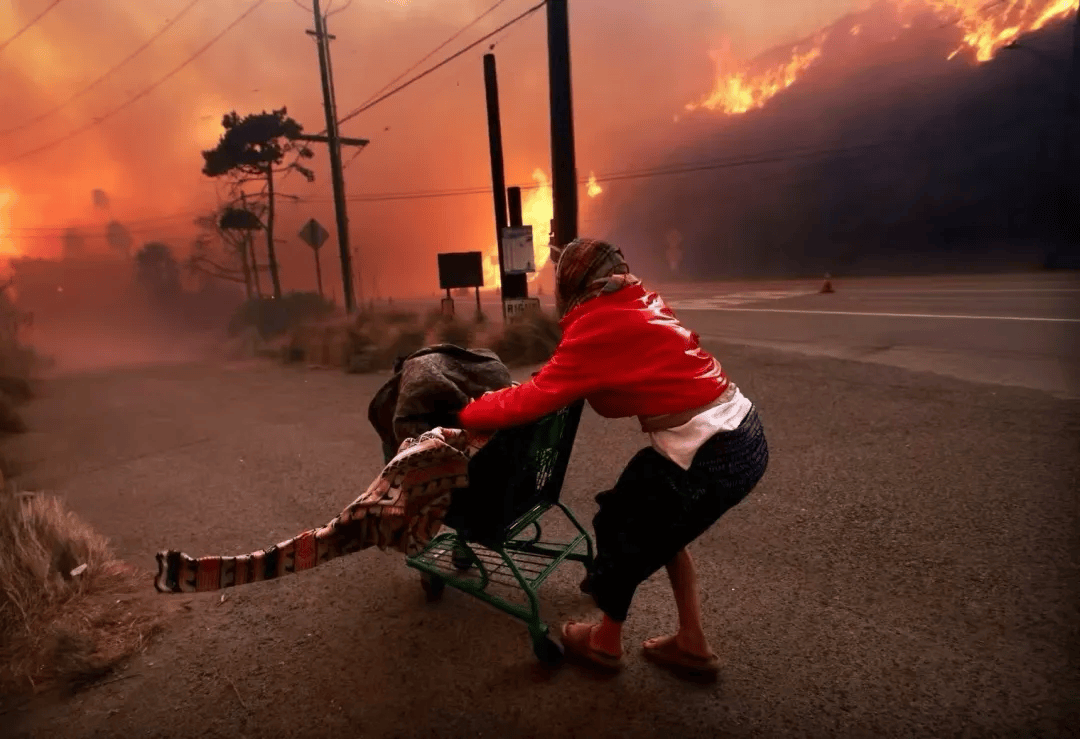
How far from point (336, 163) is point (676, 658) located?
18874mm

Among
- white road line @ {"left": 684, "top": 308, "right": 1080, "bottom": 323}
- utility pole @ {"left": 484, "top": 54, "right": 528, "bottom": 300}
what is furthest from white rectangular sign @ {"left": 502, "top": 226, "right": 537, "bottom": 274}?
white road line @ {"left": 684, "top": 308, "right": 1080, "bottom": 323}

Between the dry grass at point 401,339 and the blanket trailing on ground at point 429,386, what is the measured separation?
5.98 metres

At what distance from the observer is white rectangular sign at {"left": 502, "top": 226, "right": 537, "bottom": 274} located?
11.2 metres

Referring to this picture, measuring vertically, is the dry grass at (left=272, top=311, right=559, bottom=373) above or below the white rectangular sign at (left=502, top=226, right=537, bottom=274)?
below

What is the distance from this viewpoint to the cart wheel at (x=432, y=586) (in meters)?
2.78

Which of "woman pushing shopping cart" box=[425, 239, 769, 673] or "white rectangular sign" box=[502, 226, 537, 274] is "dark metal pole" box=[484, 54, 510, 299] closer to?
"white rectangular sign" box=[502, 226, 537, 274]

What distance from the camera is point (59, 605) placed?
2793mm

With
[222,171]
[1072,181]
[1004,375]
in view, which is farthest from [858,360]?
[222,171]

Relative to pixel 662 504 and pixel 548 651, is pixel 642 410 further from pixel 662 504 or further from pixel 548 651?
pixel 548 651

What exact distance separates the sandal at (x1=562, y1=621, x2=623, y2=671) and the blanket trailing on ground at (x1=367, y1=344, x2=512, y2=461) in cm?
Result: 102

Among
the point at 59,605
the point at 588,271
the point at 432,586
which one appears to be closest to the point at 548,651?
the point at 432,586

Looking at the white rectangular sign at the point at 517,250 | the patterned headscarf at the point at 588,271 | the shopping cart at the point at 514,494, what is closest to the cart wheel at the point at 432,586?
the shopping cart at the point at 514,494

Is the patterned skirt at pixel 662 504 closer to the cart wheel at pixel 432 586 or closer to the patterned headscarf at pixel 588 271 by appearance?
the patterned headscarf at pixel 588 271

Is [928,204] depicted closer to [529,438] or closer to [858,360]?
[858,360]
